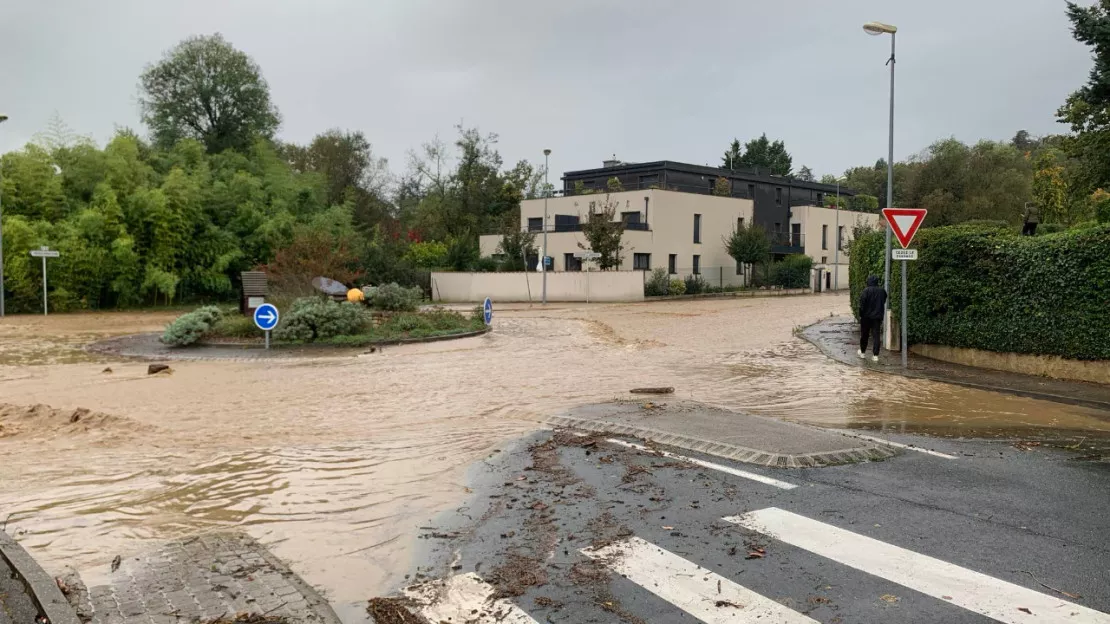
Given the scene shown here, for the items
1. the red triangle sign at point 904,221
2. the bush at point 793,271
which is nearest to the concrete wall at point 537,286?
the bush at point 793,271

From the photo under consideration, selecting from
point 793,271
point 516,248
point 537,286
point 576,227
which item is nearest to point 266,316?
point 537,286

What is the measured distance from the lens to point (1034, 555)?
16.3ft

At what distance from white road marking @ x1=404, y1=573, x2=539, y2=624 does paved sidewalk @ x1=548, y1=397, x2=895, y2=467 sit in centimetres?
360

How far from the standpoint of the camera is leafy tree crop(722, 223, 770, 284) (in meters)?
56.2

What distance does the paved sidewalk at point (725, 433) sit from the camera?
7.55 metres

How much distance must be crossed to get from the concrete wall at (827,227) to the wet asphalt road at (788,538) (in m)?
62.2

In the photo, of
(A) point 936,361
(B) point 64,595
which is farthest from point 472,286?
(B) point 64,595

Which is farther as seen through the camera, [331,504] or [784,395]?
[784,395]

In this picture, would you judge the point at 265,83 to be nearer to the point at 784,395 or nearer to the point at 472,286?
the point at 472,286

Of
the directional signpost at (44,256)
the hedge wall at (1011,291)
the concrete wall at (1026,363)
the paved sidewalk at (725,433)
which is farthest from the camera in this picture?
the directional signpost at (44,256)

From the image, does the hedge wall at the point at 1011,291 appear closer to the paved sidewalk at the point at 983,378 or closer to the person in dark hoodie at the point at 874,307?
the paved sidewalk at the point at 983,378

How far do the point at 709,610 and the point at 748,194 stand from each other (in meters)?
64.2

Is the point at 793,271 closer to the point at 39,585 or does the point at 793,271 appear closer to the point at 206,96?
the point at 206,96

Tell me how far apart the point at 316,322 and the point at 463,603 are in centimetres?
1638
